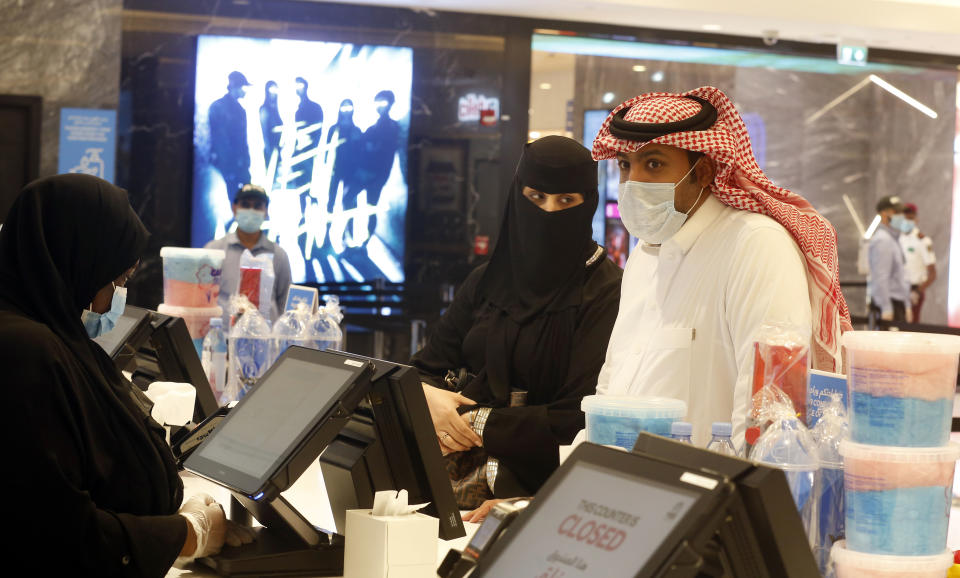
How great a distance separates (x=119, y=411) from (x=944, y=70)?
11.0 metres

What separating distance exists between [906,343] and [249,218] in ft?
18.5

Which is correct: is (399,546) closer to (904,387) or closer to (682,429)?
(682,429)

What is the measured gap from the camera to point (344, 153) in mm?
8805

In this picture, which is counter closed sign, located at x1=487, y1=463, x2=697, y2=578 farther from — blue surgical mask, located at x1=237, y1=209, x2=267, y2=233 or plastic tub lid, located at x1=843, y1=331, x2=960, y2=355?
blue surgical mask, located at x1=237, y1=209, x2=267, y2=233

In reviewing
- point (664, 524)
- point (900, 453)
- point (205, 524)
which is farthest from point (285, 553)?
point (900, 453)

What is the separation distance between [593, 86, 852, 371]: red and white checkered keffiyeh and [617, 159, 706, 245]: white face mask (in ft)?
0.31

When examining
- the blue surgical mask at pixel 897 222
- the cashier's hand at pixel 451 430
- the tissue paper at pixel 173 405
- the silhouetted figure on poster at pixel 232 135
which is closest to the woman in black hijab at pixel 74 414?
the tissue paper at pixel 173 405

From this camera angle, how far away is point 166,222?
8367 millimetres

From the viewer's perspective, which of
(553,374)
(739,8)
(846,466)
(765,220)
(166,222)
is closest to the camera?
(846,466)

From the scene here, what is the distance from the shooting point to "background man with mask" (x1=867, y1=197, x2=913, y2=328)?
1138 centimetres

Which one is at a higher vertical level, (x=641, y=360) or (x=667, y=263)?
(x=667, y=263)

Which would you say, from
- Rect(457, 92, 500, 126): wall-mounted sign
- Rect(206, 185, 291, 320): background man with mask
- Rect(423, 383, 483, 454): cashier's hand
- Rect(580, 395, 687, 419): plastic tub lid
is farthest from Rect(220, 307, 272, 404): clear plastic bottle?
Rect(457, 92, 500, 126): wall-mounted sign

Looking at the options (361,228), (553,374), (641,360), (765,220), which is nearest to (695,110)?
(765,220)

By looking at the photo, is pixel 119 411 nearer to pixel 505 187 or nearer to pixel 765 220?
pixel 765 220
